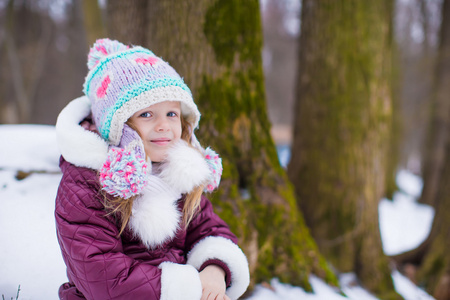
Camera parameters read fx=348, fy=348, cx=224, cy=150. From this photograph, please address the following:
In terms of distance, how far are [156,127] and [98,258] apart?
0.65 metres

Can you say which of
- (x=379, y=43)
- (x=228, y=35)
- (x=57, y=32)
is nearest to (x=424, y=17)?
(x=379, y=43)

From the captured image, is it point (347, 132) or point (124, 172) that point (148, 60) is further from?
point (347, 132)

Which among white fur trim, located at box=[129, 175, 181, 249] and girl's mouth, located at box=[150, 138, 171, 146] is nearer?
white fur trim, located at box=[129, 175, 181, 249]

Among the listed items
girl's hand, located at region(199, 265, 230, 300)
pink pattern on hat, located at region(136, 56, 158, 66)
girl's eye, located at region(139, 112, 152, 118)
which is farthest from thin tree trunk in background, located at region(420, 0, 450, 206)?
girl's eye, located at region(139, 112, 152, 118)

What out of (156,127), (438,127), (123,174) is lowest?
(438,127)

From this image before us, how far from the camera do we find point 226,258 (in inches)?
70.6

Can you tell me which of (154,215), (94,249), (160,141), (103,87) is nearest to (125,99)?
(103,87)

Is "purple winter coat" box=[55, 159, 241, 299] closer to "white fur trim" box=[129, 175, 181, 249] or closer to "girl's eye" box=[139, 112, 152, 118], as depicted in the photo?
"white fur trim" box=[129, 175, 181, 249]

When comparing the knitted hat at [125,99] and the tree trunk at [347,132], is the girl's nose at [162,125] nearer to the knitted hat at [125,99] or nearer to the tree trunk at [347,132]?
the knitted hat at [125,99]

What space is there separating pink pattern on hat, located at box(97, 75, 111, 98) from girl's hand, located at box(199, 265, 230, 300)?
39.4 inches

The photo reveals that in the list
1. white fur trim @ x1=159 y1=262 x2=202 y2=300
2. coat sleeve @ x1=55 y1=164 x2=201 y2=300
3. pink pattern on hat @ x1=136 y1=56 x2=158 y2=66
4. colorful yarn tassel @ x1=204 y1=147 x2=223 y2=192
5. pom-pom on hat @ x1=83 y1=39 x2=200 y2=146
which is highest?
pink pattern on hat @ x1=136 y1=56 x2=158 y2=66

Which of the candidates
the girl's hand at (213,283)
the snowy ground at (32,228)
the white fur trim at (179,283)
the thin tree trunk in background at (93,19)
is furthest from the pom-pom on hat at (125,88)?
the thin tree trunk in background at (93,19)

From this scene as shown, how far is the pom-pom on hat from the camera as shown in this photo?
1.62 meters

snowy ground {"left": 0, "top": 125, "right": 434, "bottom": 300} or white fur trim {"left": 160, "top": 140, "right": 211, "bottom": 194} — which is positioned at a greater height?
white fur trim {"left": 160, "top": 140, "right": 211, "bottom": 194}
